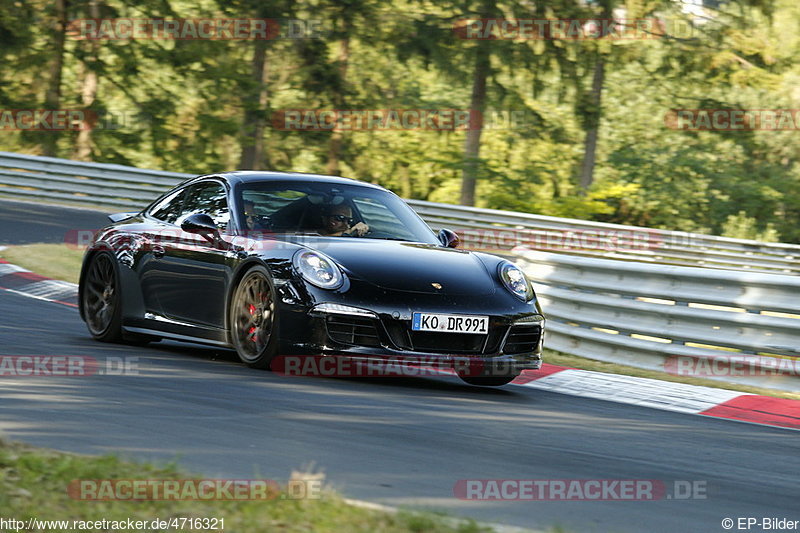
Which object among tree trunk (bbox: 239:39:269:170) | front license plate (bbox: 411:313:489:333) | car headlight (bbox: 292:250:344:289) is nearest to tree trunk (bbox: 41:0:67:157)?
tree trunk (bbox: 239:39:269:170)

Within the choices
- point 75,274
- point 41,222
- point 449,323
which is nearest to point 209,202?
point 449,323

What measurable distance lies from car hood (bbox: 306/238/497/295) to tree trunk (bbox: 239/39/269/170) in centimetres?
2276

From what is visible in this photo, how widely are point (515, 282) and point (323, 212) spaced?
4.67 feet

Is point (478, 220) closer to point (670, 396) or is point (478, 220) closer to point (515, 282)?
point (670, 396)

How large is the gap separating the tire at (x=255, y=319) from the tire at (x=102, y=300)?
148cm

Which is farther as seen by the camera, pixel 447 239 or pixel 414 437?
pixel 447 239

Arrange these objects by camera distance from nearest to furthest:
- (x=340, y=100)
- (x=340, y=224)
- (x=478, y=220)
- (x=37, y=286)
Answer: (x=340, y=224) < (x=37, y=286) < (x=478, y=220) < (x=340, y=100)

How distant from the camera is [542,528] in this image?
12.7 ft

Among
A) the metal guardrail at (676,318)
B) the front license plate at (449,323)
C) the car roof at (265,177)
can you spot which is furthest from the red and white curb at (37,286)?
the front license plate at (449,323)

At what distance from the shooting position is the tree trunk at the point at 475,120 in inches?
1137

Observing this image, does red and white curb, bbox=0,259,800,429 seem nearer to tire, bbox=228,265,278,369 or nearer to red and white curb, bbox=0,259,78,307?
tire, bbox=228,265,278,369

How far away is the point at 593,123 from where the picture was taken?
30.0 m

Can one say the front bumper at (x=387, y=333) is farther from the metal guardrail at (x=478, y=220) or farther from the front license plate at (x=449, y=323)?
the metal guardrail at (x=478, y=220)

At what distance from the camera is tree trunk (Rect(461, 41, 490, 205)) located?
28.9 meters
